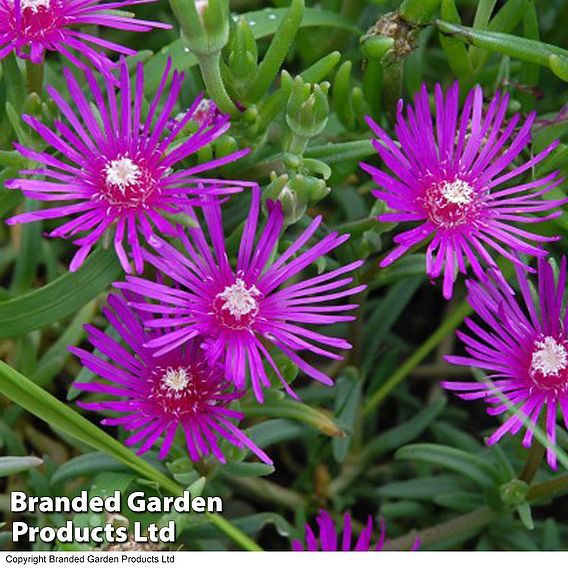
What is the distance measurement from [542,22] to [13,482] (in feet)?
3.21

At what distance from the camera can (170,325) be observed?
35.2 inches

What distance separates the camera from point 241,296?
3.14 feet

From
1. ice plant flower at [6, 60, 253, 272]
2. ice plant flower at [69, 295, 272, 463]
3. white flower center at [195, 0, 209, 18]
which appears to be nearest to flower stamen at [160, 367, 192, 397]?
ice plant flower at [69, 295, 272, 463]

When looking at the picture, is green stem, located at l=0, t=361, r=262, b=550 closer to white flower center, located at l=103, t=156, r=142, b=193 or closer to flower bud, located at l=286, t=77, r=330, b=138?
white flower center, located at l=103, t=156, r=142, b=193

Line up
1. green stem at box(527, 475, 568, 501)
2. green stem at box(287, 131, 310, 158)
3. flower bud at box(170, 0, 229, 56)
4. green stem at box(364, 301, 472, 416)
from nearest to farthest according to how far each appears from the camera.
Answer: flower bud at box(170, 0, 229, 56) < green stem at box(287, 131, 310, 158) < green stem at box(527, 475, 568, 501) < green stem at box(364, 301, 472, 416)

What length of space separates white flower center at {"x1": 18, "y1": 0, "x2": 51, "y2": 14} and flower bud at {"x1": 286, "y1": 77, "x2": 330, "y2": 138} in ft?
0.85

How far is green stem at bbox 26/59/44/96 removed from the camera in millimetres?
1019

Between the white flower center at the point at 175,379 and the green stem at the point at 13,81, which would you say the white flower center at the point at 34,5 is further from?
the white flower center at the point at 175,379

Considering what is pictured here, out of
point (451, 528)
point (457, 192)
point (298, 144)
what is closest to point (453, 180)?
point (457, 192)

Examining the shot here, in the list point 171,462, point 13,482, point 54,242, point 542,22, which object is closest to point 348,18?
point 542,22

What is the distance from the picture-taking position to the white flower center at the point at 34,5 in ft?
3.16

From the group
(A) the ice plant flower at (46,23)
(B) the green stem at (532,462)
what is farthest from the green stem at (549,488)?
(A) the ice plant flower at (46,23)

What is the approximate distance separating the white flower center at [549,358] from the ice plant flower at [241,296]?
0.70 feet
